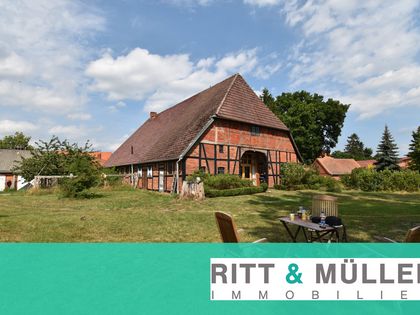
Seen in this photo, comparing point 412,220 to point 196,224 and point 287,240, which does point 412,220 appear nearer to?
point 287,240

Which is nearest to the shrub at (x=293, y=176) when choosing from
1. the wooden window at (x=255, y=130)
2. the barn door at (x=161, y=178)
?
the wooden window at (x=255, y=130)

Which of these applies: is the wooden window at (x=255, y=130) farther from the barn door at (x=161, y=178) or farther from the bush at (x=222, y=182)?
the barn door at (x=161, y=178)

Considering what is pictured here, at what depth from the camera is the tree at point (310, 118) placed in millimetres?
41000

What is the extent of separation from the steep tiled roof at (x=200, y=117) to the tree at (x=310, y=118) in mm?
16284

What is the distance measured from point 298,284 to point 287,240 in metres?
3.54

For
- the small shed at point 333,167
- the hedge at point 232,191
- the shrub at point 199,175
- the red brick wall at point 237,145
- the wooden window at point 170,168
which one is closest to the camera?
the hedge at point 232,191

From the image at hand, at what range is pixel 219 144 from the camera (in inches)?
846

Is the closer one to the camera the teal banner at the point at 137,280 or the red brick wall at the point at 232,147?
the teal banner at the point at 137,280

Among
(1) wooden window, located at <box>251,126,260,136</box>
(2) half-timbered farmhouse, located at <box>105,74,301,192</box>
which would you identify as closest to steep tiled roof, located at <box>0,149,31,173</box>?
(2) half-timbered farmhouse, located at <box>105,74,301,192</box>

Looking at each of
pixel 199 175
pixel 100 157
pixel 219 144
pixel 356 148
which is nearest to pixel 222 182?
pixel 199 175

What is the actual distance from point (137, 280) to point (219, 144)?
1748 cm

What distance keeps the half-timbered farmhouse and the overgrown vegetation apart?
241 inches

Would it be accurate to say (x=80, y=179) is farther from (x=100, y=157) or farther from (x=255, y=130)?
(x=100, y=157)

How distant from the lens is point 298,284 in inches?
135
